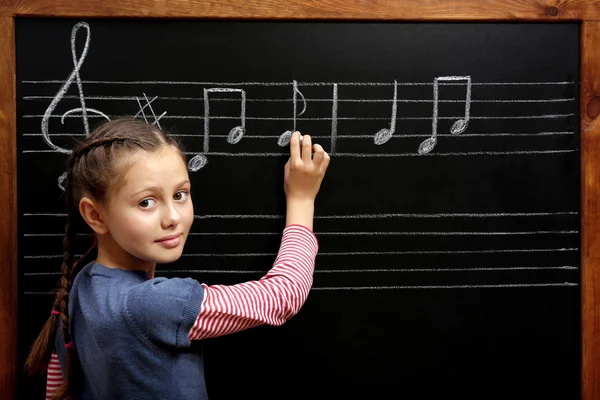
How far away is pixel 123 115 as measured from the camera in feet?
3.85

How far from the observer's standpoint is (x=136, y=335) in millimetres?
872

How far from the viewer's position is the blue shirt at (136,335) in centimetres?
87

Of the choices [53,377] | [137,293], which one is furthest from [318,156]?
[53,377]

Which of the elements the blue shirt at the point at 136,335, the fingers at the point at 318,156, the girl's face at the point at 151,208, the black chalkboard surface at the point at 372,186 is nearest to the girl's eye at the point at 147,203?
the girl's face at the point at 151,208

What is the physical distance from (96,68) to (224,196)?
39cm

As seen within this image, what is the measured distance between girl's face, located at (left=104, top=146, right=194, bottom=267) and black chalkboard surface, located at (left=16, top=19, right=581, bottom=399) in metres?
0.26

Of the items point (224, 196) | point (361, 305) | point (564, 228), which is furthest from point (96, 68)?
point (564, 228)

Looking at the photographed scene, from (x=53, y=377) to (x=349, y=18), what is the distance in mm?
966

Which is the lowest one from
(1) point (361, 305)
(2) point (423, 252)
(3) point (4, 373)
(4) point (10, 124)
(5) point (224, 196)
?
(3) point (4, 373)

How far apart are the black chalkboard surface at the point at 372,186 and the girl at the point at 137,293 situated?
22 cm

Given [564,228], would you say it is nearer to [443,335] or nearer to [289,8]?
[443,335]

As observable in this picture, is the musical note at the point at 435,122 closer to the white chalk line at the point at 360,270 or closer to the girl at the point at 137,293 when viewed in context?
the white chalk line at the point at 360,270

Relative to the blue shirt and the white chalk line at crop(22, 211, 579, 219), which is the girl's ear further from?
the white chalk line at crop(22, 211, 579, 219)

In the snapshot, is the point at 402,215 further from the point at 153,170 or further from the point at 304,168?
the point at 153,170
